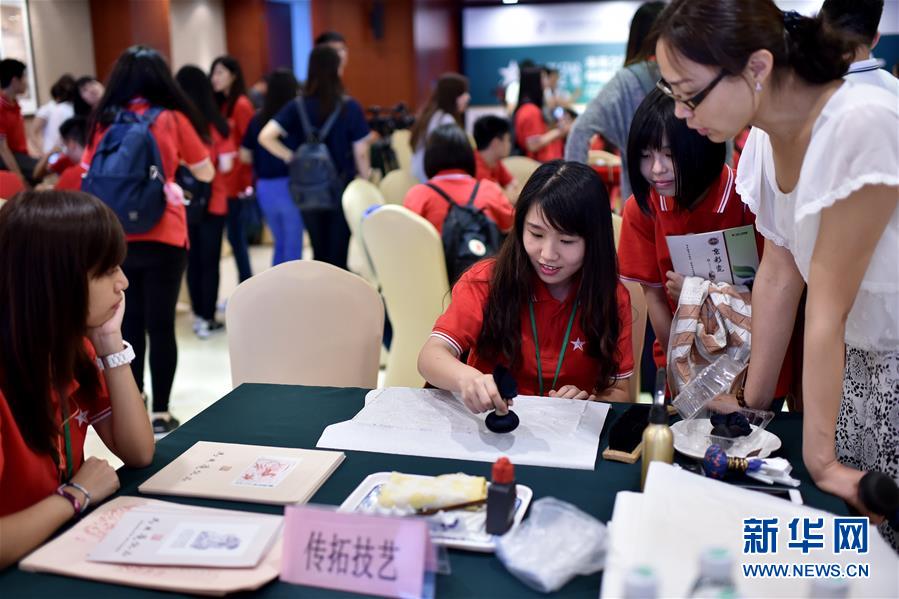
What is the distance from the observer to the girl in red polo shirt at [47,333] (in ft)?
4.23

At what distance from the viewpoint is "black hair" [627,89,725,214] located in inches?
73.2

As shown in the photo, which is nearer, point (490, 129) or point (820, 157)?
point (820, 157)

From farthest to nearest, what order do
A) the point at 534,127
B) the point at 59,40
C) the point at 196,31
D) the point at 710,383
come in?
1. the point at 196,31
2. the point at 59,40
3. the point at 534,127
4. the point at 710,383

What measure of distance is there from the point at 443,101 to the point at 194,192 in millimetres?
1419

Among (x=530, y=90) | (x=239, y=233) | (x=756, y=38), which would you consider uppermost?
(x=756, y=38)

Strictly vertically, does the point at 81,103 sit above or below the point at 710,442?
above

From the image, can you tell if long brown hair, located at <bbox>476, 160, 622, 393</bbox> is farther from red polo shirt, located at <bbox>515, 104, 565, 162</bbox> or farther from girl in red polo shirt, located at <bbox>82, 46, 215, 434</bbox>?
red polo shirt, located at <bbox>515, 104, 565, 162</bbox>

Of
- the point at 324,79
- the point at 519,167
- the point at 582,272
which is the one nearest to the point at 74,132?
the point at 324,79

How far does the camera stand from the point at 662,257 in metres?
2.04

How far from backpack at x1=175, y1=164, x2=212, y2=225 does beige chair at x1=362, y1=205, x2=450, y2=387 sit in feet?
4.44

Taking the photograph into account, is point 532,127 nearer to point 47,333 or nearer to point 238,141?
point 238,141

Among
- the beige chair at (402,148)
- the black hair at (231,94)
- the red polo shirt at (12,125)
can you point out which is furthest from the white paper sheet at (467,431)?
the beige chair at (402,148)

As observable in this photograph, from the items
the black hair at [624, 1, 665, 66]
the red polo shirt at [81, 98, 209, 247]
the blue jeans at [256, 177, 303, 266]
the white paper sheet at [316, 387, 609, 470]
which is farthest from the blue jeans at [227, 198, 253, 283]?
the white paper sheet at [316, 387, 609, 470]

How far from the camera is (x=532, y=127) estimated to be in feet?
19.2
